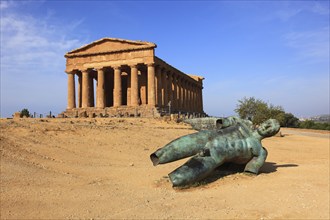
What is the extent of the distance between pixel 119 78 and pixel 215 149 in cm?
3530

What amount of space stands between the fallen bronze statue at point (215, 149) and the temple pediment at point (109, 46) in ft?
104

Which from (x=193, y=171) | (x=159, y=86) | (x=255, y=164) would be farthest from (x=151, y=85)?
(x=193, y=171)

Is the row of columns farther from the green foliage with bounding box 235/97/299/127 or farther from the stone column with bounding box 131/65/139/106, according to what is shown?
the green foliage with bounding box 235/97/299/127

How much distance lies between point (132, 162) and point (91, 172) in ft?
8.81

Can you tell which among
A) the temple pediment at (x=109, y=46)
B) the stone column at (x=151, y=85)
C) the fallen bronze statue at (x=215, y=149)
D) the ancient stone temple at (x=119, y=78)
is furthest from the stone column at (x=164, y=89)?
the fallen bronze statue at (x=215, y=149)

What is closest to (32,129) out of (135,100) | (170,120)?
(170,120)

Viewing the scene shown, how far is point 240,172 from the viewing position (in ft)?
30.6

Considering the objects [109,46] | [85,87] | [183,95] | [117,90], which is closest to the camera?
[117,90]

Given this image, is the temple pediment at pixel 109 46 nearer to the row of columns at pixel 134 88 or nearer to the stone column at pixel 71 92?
the row of columns at pixel 134 88

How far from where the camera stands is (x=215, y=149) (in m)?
8.32

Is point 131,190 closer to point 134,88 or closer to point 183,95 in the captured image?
point 134,88

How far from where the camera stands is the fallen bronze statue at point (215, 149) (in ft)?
25.8

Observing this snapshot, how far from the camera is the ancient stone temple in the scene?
4031 centimetres

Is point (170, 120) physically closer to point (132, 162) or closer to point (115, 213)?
point (132, 162)
